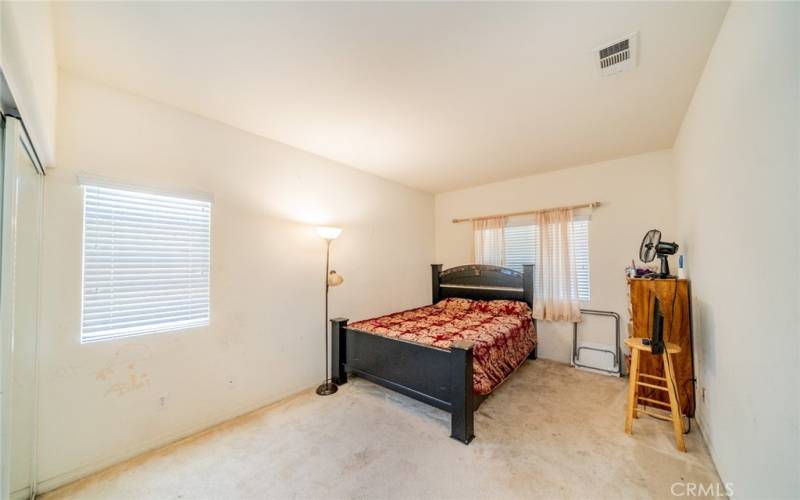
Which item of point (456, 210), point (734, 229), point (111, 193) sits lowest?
point (734, 229)

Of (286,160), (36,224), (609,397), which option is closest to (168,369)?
(36,224)

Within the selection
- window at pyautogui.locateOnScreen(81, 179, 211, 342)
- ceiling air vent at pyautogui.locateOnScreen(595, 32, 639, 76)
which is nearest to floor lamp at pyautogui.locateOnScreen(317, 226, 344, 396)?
window at pyautogui.locateOnScreen(81, 179, 211, 342)

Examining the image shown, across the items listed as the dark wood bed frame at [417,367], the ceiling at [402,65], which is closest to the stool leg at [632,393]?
the dark wood bed frame at [417,367]

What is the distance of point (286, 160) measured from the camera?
3.03 m

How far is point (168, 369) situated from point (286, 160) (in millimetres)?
2079

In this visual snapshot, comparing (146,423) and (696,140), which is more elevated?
(696,140)

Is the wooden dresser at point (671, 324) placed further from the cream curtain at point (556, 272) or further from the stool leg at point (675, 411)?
the cream curtain at point (556, 272)

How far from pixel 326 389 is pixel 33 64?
2.94m

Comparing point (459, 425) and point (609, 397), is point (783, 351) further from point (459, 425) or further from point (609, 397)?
point (609, 397)

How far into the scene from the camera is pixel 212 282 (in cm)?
247

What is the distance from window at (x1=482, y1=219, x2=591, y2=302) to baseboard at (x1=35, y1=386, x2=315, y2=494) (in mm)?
3468

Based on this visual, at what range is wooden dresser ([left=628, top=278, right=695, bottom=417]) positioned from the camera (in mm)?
2400

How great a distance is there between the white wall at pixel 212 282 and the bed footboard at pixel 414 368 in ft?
1.01

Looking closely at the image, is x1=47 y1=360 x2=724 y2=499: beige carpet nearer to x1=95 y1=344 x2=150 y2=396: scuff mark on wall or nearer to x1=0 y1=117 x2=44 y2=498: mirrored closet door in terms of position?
x1=0 y1=117 x2=44 y2=498: mirrored closet door
